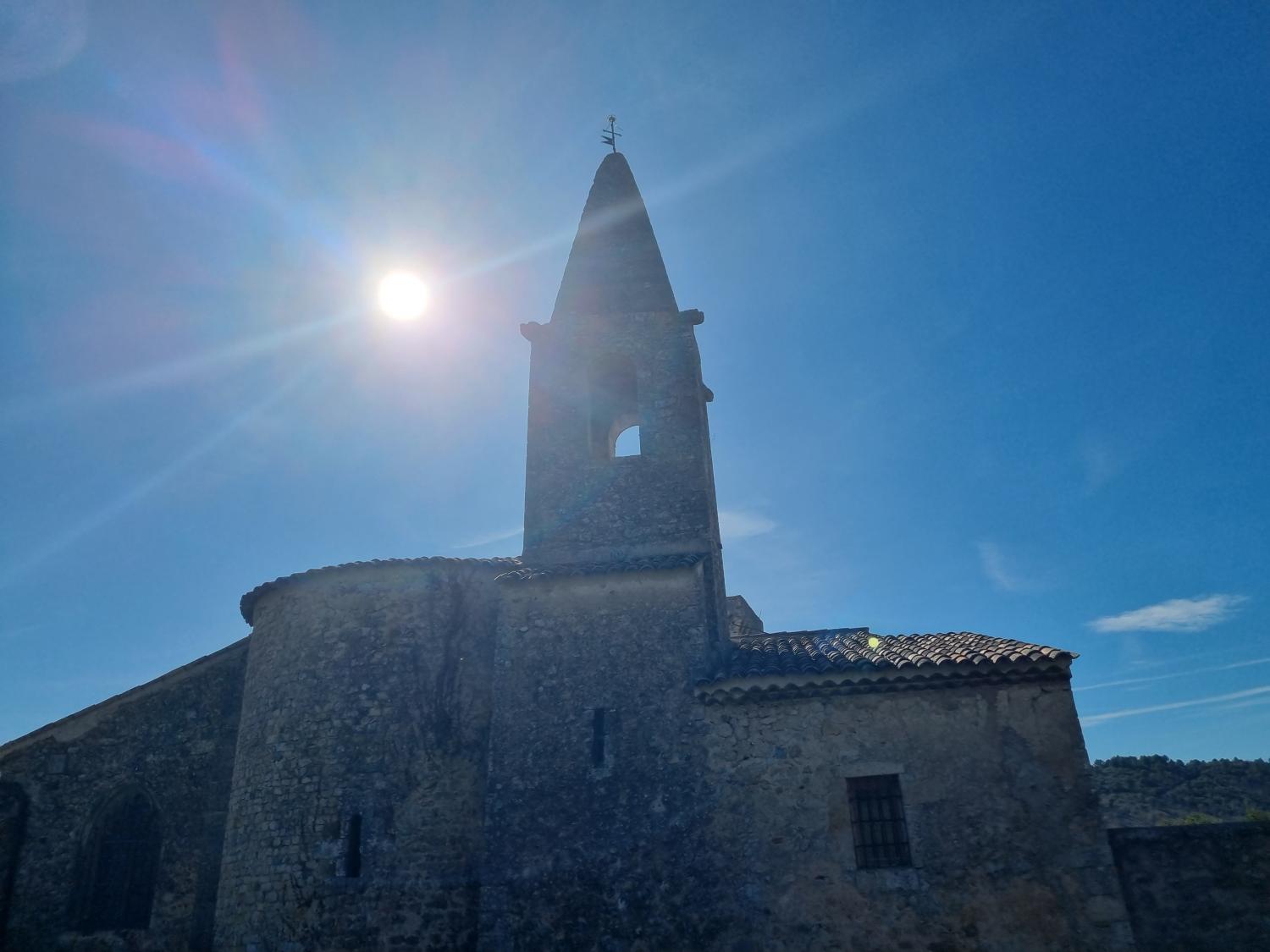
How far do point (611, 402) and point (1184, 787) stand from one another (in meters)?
27.3

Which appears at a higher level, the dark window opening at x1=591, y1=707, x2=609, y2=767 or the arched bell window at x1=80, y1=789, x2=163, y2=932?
the dark window opening at x1=591, y1=707, x2=609, y2=767

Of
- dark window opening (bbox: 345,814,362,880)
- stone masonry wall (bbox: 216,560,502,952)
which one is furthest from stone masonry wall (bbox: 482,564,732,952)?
dark window opening (bbox: 345,814,362,880)

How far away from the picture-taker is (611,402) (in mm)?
16344

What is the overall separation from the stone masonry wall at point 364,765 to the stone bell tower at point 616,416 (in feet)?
6.49

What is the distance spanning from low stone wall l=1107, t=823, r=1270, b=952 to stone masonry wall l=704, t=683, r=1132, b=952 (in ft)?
1.82

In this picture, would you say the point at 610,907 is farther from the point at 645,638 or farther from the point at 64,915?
the point at 64,915

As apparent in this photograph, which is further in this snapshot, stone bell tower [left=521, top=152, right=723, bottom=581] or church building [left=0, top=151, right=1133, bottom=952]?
stone bell tower [left=521, top=152, right=723, bottom=581]

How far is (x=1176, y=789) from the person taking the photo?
2923 cm

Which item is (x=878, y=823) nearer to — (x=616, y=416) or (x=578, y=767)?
(x=578, y=767)

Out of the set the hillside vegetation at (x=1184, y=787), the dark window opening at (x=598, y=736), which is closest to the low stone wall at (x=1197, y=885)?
the dark window opening at (x=598, y=736)

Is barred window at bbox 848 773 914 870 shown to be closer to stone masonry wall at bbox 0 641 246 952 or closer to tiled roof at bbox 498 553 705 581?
tiled roof at bbox 498 553 705 581

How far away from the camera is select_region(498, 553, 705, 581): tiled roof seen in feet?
41.3

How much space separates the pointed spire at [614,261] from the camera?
16.1m

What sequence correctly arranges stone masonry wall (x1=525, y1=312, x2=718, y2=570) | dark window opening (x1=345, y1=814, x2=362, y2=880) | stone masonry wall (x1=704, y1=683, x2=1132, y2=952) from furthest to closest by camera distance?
stone masonry wall (x1=525, y1=312, x2=718, y2=570) → dark window opening (x1=345, y1=814, x2=362, y2=880) → stone masonry wall (x1=704, y1=683, x2=1132, y2=952)
